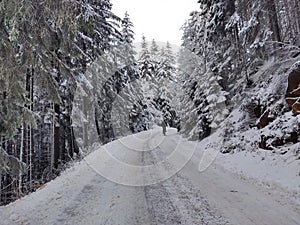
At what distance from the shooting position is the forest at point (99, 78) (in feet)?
21.5

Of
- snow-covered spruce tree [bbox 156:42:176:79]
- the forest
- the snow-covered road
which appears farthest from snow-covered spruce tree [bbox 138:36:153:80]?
the snow-covered road

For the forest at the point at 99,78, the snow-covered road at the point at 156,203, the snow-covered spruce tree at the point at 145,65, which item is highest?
the snow-covered spruce tree at the point at 145,65

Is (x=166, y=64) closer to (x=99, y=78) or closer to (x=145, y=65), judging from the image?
(x=145, y=65)

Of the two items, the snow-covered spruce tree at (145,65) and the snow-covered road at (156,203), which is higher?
the snow-covered spruce tree at (145,65)

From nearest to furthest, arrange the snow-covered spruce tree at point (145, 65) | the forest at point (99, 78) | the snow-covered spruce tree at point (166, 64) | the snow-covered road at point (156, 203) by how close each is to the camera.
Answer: the snow-covered road at point (156, 203) → the forest at point (99, 78) → the snow-covered spruce tree at point (145, 65) → the snow-covered spruce tree at point (166, 64)

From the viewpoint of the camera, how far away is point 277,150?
952 cm

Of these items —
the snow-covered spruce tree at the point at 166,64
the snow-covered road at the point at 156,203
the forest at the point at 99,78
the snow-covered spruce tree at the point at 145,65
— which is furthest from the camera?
the snow-covered spruce tree at the point at 166,64

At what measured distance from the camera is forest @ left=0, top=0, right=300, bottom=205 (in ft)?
21.5

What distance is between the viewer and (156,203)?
19.3 feet

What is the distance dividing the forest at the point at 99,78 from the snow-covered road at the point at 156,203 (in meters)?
1.94

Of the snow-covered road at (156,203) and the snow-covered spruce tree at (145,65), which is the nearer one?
the snow-covered road at (156,203)

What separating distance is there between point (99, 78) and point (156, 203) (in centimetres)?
1706

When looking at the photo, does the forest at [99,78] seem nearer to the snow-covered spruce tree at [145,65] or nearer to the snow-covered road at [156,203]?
the snow-covered road at [156,203]

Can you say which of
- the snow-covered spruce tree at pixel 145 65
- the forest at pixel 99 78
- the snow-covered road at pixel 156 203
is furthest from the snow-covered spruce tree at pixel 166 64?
the snow-covered road at pixel 156 203
